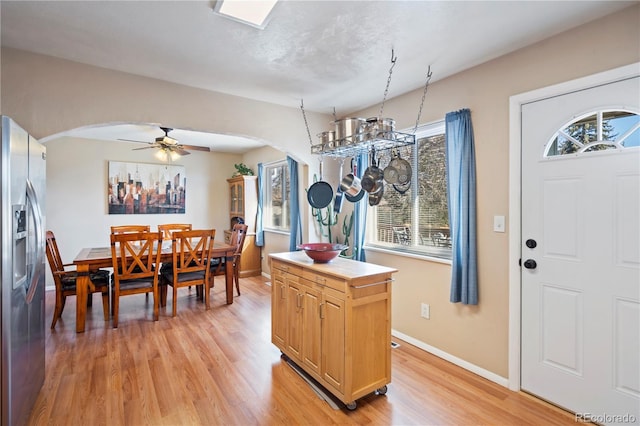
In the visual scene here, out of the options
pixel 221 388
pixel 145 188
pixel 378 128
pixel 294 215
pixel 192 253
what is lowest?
pixel 221 388

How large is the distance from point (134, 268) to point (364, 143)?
3120 mm

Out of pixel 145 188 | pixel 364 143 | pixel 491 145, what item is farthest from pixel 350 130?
pixel 145 188

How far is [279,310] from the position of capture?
2.71 m

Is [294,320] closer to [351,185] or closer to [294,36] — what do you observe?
[351,185]

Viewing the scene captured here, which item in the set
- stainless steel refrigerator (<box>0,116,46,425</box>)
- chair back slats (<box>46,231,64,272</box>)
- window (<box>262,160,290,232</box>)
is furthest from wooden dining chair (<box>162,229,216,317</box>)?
window (<box>262,160,290,232</box>)

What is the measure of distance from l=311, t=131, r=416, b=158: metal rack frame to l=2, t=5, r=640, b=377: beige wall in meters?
0.70

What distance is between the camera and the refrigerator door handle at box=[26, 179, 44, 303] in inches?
73.4

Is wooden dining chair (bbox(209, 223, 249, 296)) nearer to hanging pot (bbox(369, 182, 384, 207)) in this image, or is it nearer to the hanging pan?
hanging pot (bbox(369, 182, 384, 207))

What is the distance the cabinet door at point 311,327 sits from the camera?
221 centimetres

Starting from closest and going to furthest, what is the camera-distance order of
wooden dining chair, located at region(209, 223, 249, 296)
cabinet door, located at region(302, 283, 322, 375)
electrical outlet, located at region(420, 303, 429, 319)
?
cabinet door, located at region(302, 283, 322, 375) < electrical outlet, located at region(420, 303, 429, 319) < wooden dining chair, located at region(209, 223, 249, 296)

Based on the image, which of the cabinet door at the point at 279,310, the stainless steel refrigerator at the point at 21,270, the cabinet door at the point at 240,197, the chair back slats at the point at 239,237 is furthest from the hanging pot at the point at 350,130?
the cabinet door at the point at 240,197

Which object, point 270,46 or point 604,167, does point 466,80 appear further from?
point 270,46

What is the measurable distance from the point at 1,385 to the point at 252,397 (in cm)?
134

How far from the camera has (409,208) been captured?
3201 mm
